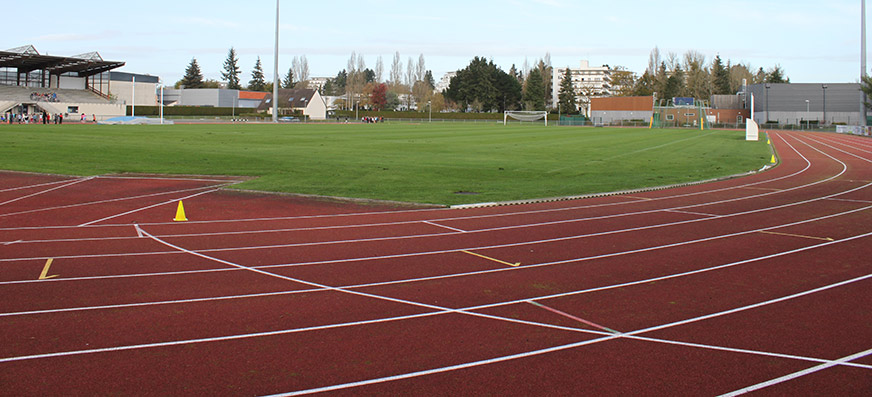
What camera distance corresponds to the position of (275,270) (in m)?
8.80

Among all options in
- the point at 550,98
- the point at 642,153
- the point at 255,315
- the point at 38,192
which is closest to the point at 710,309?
the point at 255,315

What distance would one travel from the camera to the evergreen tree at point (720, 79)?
137375 millimetres

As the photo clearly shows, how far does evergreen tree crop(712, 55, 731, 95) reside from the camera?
137 meters

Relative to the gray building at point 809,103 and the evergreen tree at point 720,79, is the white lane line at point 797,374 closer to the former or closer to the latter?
the gray building at point 809,103

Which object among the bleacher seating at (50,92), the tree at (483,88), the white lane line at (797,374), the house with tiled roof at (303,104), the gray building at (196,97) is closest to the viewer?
the white lane line at (797,374)

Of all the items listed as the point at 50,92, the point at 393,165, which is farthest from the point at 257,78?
the point at 393,165

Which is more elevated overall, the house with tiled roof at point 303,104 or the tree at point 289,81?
the tree at point 289,81

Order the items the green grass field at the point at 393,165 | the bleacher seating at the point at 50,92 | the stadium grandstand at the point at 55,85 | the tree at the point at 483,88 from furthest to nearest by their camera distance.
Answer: the tree at the point at 483,88, the bleacher seating at the point at 50,92, the stadium grandstand at the point at 55,85, the green grass field at the point at 393,165

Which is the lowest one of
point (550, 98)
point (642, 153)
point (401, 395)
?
point (401, 395)

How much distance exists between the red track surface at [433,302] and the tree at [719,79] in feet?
443

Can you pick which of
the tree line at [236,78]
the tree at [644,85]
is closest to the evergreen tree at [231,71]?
the tree line at [236,78]

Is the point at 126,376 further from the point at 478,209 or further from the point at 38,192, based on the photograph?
the point at 38,192

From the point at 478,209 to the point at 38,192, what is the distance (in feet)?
36.0

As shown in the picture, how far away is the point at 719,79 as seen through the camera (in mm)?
137625
